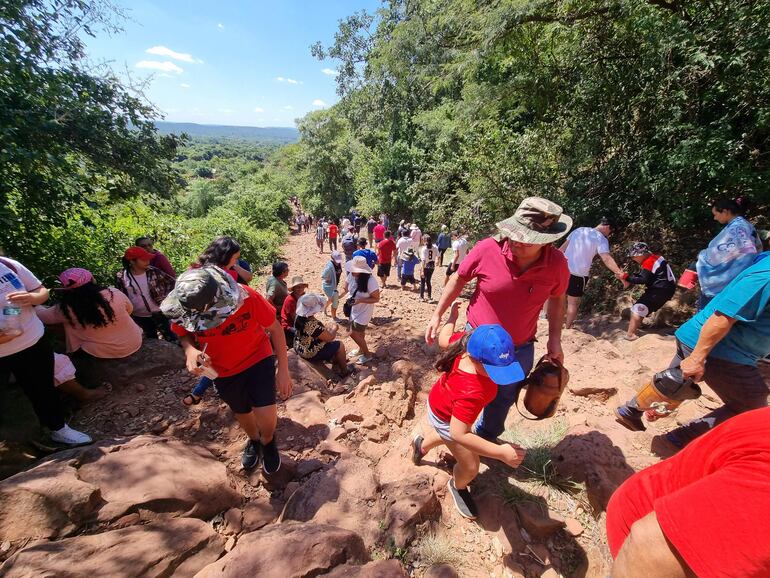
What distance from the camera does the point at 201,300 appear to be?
2117 millimetres

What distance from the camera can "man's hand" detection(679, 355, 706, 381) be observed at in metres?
2.15

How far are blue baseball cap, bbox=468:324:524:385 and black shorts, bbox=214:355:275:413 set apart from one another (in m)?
1.57

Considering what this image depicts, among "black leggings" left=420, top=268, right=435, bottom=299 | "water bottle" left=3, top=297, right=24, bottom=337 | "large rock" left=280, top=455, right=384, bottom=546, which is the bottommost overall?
"black leggings" left=420, top=268, right=435, bottom=299

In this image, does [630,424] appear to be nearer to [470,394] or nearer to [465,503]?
[465,503]

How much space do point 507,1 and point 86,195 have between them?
762cm

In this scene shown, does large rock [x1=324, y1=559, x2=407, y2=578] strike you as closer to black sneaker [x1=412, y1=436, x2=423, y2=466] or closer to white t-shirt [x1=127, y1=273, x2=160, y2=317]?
black sneaker [x1=412, y1=436, x2=423, y2=466]

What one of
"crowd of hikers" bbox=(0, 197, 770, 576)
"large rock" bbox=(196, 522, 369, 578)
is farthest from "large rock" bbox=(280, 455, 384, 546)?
"crowd of hikers" bbox=(0, 197, 770, 576)

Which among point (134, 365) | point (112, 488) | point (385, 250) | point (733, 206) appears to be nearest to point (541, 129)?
point (385, 250)

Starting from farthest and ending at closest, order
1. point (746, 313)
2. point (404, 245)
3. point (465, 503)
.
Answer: point (404, 245), point (465, 503), point (746, 313)

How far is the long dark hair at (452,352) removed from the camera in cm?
214

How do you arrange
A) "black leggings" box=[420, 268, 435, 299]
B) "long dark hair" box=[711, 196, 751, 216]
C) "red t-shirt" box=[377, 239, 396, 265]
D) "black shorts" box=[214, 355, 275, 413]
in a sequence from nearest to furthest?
"black shorts" box=[214, 355, 275, 413]
"long dark hair" box=[711, 196, 751, 216]
"black leggings" box=[420, 268, 435, 299]
"red t-shirt" box=[377, 239, 396, 265]

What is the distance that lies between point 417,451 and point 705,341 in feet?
6.60

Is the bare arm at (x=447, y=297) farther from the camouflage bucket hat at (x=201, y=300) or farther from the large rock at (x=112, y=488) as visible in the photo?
the large rock at (x=112, y=488)

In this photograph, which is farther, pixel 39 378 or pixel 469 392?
pixel 39 378
